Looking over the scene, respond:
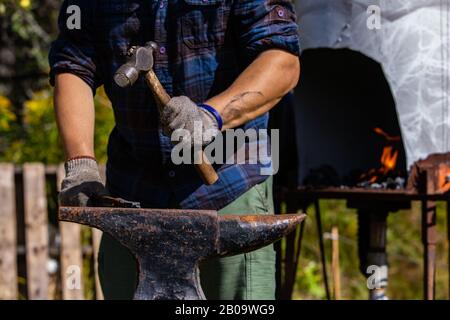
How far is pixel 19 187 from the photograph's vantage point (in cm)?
694

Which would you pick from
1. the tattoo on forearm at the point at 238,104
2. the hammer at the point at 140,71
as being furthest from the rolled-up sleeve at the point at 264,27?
the hammer at the point at 140,71

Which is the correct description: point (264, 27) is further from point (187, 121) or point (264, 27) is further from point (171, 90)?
point (187, 121)

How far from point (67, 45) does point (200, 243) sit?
135cm

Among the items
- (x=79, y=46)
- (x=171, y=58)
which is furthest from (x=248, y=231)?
(x=79, y=46)

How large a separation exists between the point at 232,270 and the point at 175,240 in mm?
937

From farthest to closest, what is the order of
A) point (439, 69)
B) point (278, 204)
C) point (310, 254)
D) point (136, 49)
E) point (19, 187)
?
point (310, 254), point (19, 187), point (278, 204), point (439, 69), point (136, 49)

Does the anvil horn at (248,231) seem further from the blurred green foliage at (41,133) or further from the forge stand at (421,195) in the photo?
the blurred green foliage at (41,133)

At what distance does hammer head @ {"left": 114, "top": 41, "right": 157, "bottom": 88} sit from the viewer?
9.71 ft

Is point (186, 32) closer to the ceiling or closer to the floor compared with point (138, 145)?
closer to the ceiling

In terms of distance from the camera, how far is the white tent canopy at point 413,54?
422cm

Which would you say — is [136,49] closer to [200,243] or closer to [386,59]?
[200,243]

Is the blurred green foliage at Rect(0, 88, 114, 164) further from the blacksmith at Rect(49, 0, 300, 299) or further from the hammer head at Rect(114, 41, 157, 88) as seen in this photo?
the hammer head at Rect(114, 41, 157, 88)

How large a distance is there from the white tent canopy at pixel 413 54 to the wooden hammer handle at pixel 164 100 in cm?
138

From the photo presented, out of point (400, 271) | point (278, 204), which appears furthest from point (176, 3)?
point (400, 271)
